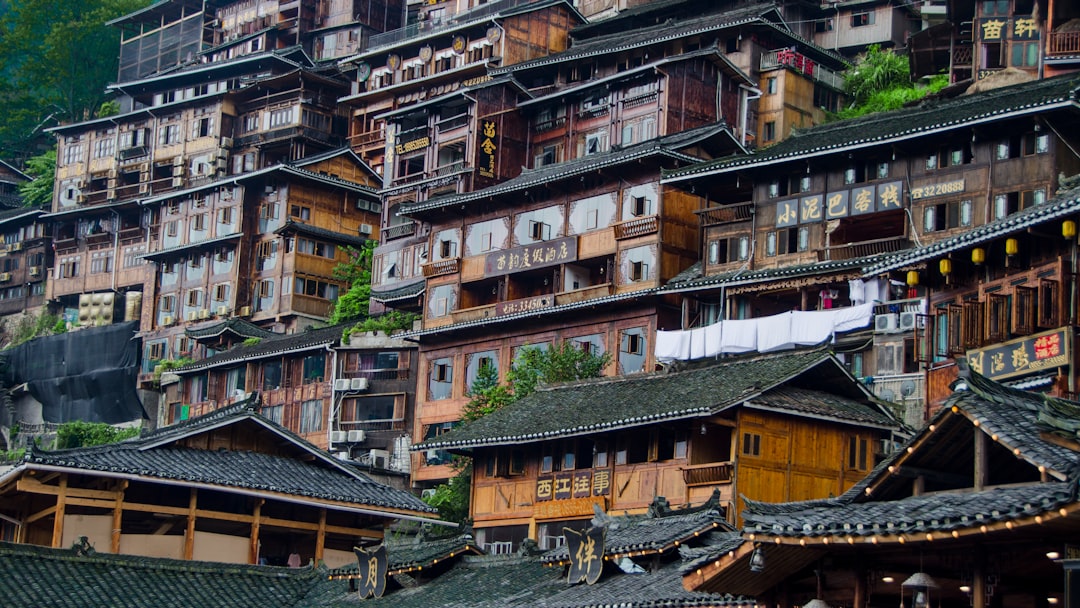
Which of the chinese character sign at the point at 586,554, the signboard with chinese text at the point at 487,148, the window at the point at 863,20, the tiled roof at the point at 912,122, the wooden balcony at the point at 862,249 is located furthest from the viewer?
the window at the point at 863,20

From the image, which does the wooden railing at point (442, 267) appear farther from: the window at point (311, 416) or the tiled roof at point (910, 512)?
the tiled roof at point (910, 512)

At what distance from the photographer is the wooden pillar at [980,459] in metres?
19.9

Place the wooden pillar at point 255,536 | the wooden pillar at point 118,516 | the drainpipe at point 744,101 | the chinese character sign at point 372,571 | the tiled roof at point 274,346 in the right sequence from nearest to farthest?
the chinese character sign at point 372,571 → the wooden pillar at point 118,516 → the wooden pillar at point 255,536 → the drainpipe at point 744,101 → the tiled roof at point 274,346

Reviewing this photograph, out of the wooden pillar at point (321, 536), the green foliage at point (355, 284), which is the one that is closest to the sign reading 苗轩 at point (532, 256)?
the green foliage at point (355, 284)

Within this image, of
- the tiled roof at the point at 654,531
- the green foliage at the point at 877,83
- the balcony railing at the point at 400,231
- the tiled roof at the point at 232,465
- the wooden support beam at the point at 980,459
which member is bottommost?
the tiled roof at the point at 654,531

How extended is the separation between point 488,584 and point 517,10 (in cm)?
4894

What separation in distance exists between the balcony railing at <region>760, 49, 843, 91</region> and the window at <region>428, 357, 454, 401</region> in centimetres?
1923

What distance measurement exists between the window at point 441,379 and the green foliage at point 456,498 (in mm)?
9020

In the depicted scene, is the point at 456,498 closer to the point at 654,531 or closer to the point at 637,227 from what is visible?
the point at 637,227

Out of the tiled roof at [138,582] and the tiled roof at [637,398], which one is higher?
the tiled roof at [637,398]

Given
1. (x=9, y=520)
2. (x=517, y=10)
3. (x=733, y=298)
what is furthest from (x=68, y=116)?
(x=9, y=520)

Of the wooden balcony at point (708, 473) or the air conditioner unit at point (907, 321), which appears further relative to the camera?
the air conditioner unit at point (907, 321)

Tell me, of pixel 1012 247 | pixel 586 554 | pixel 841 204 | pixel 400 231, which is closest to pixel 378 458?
pixel 400 231

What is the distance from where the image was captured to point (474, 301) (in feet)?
208
